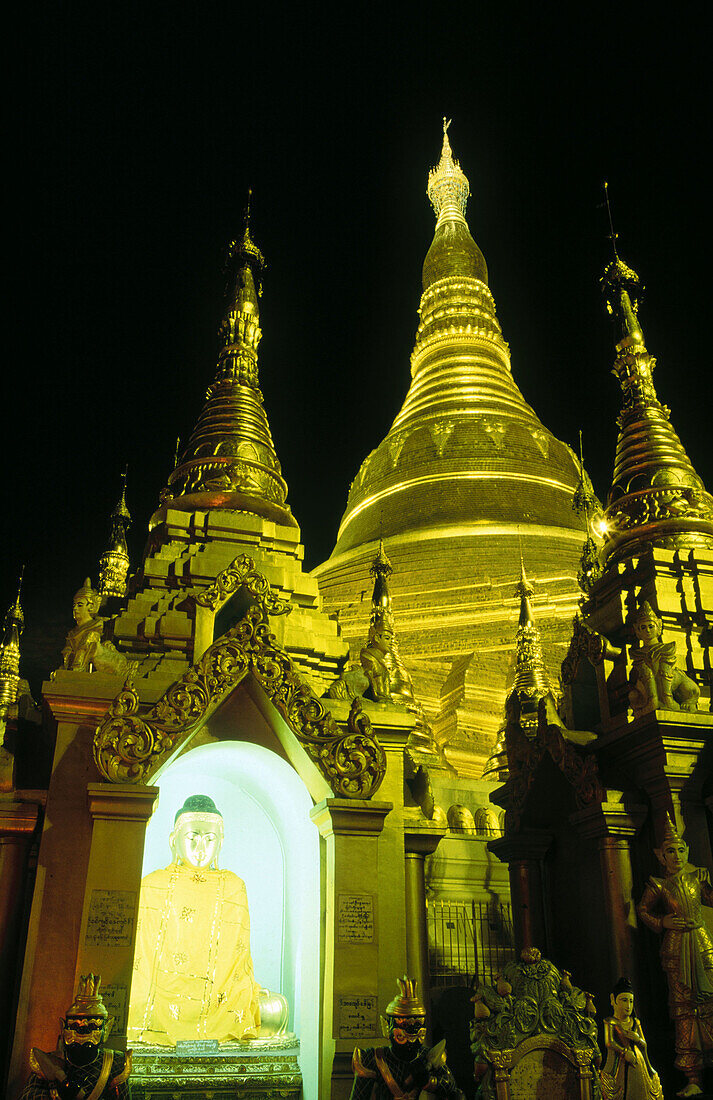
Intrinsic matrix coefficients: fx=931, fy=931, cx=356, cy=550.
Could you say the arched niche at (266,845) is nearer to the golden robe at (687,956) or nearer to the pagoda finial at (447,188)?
the golden robe at (687,956)

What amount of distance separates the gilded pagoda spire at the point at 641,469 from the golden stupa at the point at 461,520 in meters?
10.9

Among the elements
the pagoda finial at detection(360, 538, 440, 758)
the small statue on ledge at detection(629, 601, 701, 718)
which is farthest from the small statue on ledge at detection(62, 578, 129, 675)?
the pagoda finial at detection(360, 538, 440, 758)

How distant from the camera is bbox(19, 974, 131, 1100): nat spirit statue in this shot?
221 inches

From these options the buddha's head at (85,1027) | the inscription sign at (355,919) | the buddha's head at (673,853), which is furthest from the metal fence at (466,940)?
the buddha's head at (85,1027)

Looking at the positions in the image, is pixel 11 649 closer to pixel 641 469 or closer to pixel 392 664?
pixel 392 664

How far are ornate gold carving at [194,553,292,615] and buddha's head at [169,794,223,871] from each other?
1.95 metres

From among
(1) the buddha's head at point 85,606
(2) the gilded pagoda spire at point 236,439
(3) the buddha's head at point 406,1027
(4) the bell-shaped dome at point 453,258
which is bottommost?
(3) the buddha's head at point 406,1027

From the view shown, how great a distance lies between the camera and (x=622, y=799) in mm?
9180

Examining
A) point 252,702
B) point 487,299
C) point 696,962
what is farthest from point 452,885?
point 487,299

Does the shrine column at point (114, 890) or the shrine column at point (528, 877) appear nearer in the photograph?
the shrine column at point (114, 890)

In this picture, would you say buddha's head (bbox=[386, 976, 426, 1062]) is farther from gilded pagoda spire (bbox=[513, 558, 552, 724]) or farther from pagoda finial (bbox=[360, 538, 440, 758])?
gilded pagoda spire (bbox=[513, 558, 552, 724])

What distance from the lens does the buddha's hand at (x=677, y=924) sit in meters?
8.07

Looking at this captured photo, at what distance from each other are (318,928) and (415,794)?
12.8 ft

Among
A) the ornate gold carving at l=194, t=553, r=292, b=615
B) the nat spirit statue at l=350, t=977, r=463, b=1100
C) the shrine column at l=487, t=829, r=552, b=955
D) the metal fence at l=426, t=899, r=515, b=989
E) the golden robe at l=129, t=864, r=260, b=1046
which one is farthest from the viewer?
the metal fence at l=426, t=899, r=515, b=989
